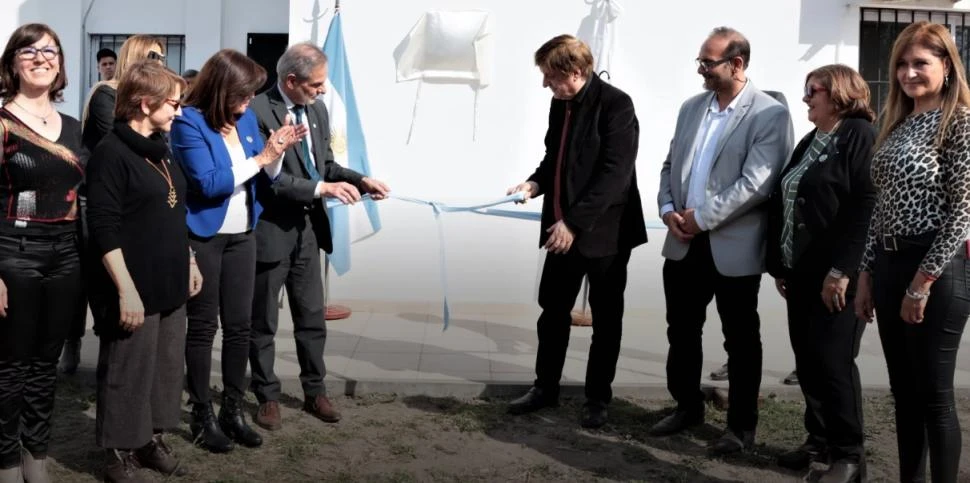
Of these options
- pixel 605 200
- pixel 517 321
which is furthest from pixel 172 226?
pixel 517 321

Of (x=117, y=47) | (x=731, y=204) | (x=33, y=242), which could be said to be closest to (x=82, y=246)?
(x=33, y=242)

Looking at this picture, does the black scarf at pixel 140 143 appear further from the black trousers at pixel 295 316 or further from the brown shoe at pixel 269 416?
the brown shoe at pixel 269 416

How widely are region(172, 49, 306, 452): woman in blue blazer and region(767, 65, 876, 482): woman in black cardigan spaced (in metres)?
2.25

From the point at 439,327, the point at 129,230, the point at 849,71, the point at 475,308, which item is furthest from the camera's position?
the point at 475,308

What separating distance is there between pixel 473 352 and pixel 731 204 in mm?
2677

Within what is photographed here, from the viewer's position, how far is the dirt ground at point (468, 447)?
4.39 metres

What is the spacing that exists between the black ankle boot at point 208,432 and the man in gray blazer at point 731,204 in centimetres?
228

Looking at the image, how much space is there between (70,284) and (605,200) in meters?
2.51

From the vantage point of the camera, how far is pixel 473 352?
6.78m

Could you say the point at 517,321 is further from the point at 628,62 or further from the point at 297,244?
the point at 297,244

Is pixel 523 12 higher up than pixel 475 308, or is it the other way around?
pixel 523 12

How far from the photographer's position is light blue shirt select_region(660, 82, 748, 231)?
4738 millimetres

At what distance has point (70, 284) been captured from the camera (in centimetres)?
397

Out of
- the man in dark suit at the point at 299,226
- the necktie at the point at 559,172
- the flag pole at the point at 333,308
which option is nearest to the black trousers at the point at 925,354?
the necktie at the point at 559,172
